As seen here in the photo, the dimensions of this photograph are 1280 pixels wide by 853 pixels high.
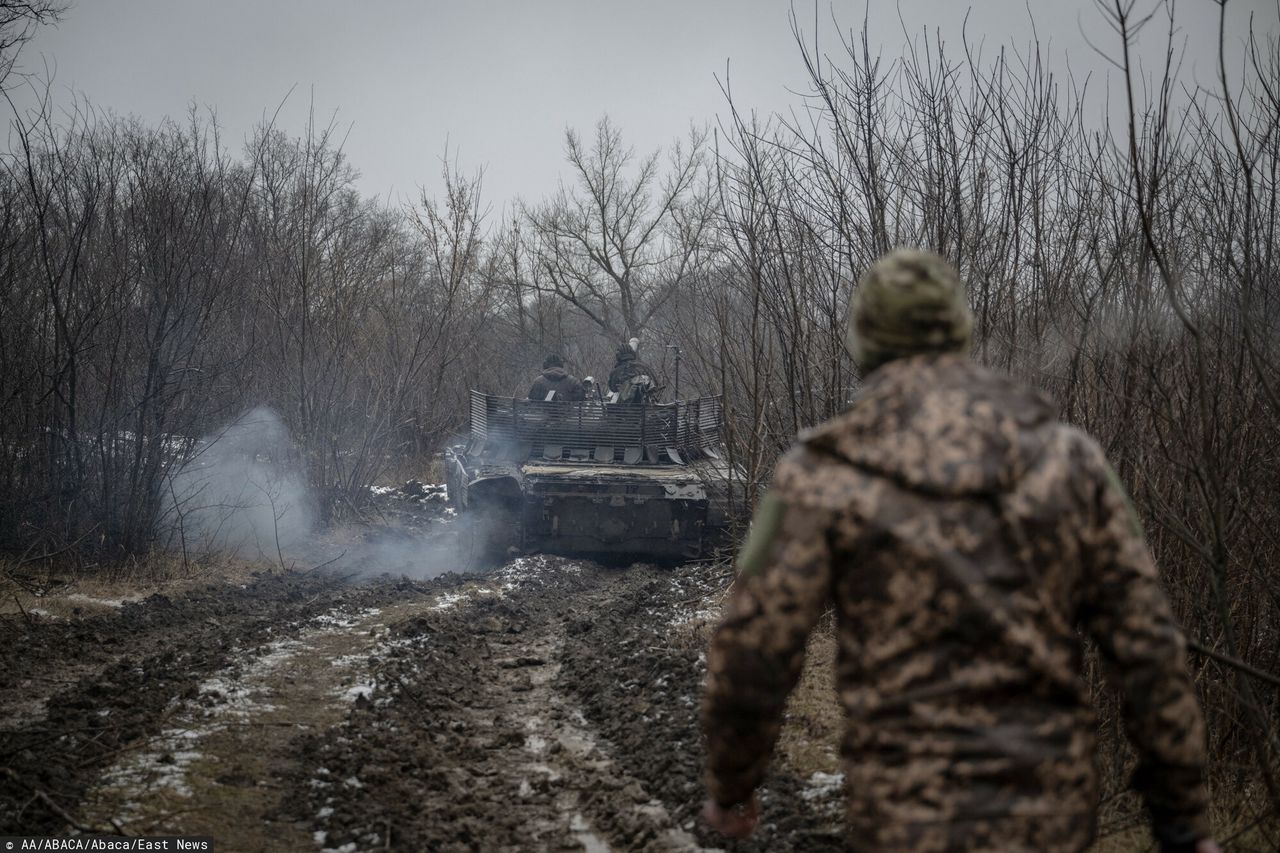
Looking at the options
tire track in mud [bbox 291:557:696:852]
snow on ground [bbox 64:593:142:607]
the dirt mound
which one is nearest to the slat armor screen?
the dirt mound

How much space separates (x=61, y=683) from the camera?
6.07 m

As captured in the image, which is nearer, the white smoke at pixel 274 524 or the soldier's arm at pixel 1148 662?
the soldier's arm at pixel 1148 662

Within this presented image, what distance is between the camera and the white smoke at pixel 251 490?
12.6m

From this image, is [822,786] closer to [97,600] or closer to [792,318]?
[792,318]

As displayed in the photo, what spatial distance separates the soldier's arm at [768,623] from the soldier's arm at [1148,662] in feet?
1.60

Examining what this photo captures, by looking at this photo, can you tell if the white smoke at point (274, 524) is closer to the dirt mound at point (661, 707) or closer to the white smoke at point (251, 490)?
the white smoke at point (251, 490)

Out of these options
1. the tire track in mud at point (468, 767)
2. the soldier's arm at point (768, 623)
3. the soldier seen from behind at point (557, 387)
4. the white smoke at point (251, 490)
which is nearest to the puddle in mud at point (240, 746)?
the tire track in mud at point (468, 767)

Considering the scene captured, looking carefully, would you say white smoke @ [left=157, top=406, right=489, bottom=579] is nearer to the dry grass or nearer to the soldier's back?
the dry grass

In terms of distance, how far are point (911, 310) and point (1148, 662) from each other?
0.75 metres

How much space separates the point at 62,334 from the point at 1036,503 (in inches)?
413

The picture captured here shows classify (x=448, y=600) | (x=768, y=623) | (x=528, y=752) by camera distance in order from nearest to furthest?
(x=768, y=623)
(x=528, y=752)
(x=448, y=600)

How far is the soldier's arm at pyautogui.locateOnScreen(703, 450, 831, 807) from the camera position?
5.88ft

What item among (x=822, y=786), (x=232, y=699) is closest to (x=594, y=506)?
(x=232, y=699)

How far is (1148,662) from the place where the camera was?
1.76m
